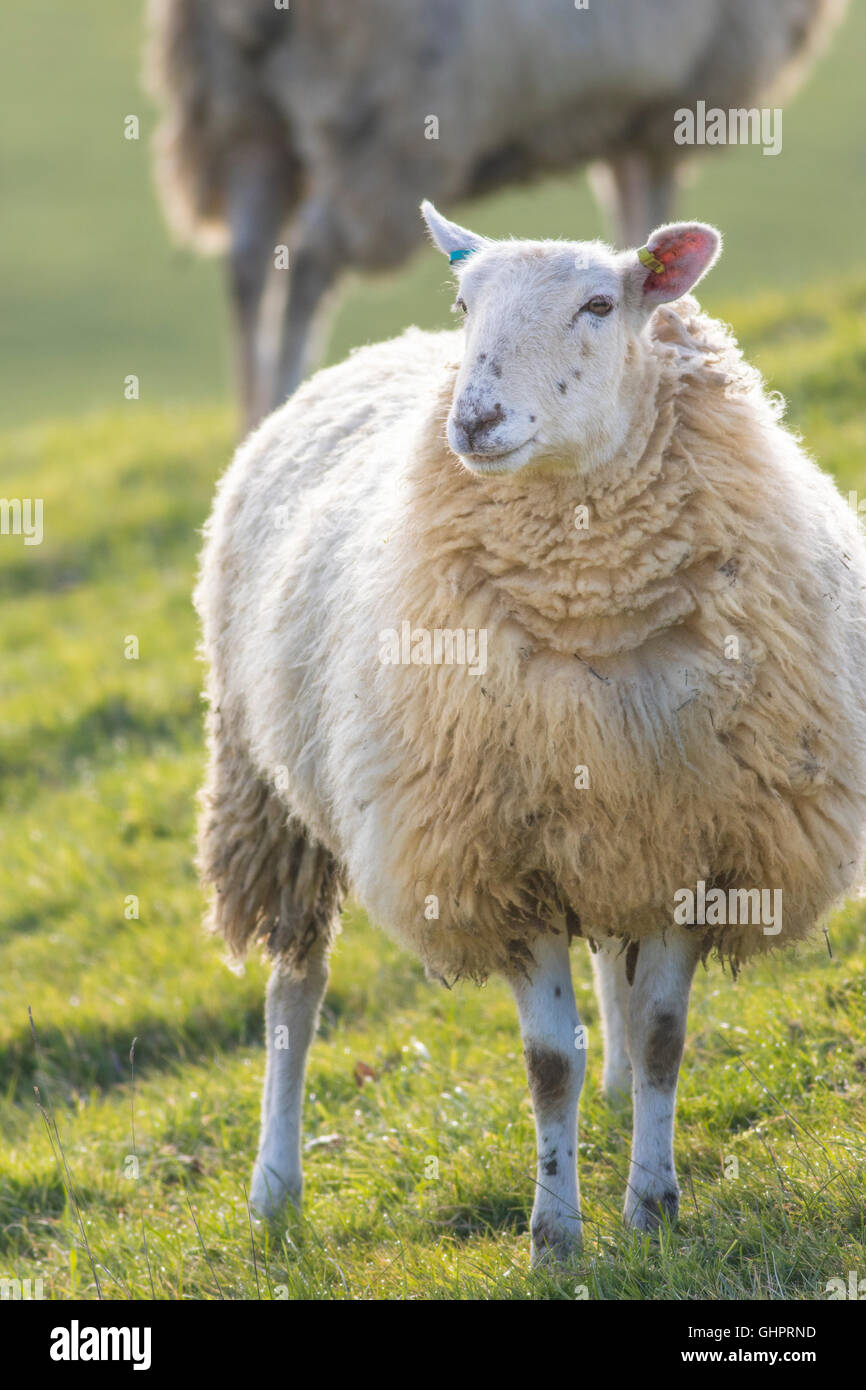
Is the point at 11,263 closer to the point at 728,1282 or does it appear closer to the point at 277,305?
the point at 277,305

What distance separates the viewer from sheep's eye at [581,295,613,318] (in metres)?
3.15

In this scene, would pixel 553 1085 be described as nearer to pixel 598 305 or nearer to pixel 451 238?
pixel 598 305

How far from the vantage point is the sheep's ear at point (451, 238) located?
3.49m

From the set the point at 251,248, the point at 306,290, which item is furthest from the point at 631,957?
the point at 251,248

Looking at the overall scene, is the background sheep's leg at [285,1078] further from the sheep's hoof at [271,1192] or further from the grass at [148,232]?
the grass at [148,232]

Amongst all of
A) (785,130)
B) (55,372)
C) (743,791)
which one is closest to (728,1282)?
(743,791)

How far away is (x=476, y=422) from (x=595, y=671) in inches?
21.2

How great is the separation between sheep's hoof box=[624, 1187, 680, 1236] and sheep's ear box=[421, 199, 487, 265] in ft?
6.43

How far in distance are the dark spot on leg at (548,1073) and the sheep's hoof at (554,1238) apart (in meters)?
0.23

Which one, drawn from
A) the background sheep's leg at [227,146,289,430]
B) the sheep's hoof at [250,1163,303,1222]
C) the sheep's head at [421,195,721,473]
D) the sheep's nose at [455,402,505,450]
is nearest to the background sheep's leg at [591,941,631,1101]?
the sheep's hoof at [250,1163,303,1222]

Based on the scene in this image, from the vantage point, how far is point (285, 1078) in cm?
412

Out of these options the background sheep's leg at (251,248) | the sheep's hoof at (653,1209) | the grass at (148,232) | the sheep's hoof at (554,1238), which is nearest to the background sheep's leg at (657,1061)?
the sheep's hoof at (653,1209)

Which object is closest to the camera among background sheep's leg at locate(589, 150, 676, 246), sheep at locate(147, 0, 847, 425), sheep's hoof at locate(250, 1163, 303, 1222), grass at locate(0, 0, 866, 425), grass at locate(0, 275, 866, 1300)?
grass at locate(0, 275, 866, 1300)

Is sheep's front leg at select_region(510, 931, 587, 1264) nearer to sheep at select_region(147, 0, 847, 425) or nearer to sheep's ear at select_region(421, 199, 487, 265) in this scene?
sheep's ear at select_region(421, 199, 487, 265)
